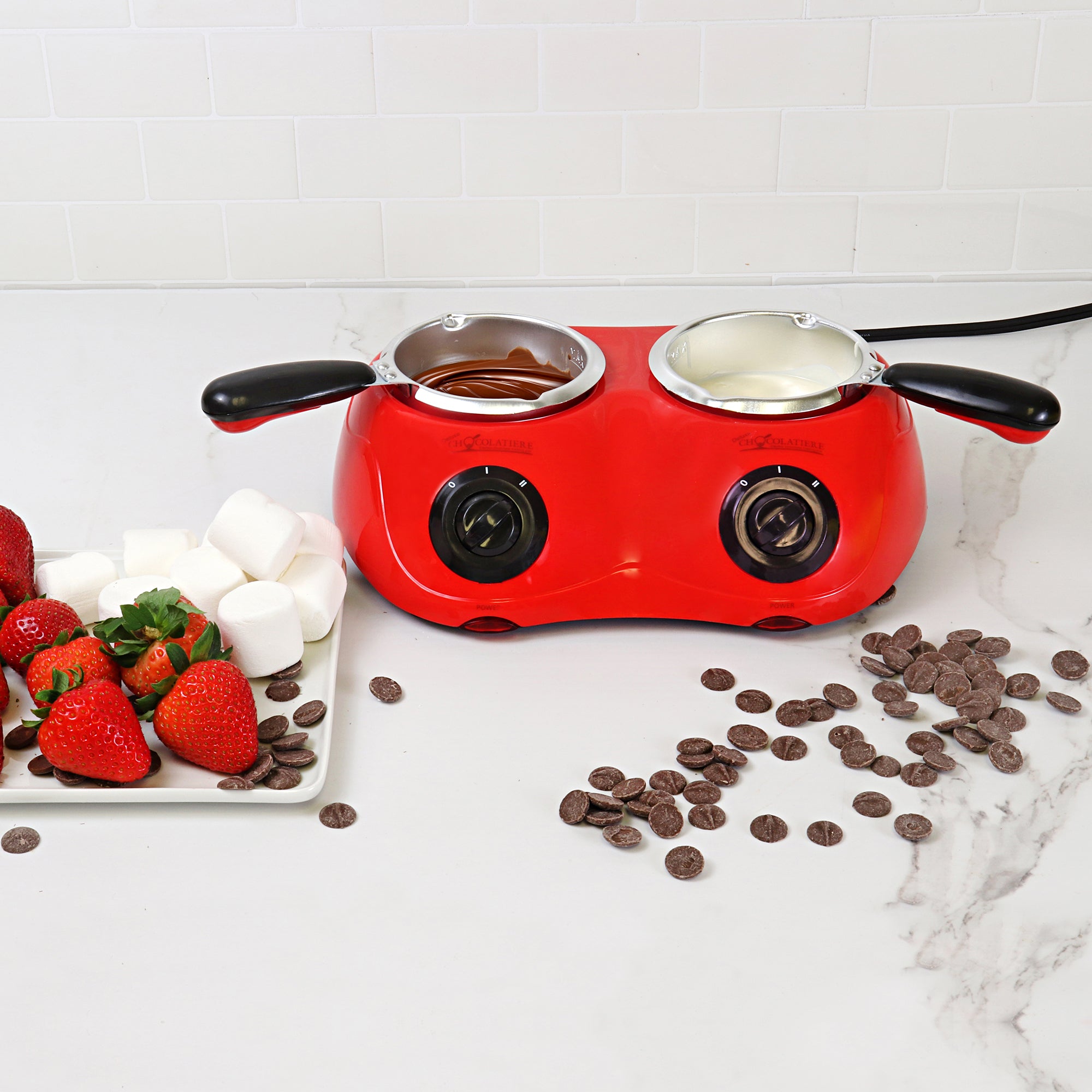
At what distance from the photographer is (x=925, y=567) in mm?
1028

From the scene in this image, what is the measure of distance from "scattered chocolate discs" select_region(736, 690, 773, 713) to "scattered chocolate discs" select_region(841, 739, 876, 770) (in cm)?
7

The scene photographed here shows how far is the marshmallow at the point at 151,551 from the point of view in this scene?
906mm

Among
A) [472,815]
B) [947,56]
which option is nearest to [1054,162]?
[947,56]

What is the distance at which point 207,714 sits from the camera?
76 centimetres

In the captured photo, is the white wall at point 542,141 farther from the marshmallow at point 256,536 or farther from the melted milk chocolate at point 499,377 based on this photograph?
the marshmallow at point 256,536

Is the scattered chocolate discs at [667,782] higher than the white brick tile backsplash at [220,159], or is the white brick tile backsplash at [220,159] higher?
the white brick tile backsplash at [220,159]

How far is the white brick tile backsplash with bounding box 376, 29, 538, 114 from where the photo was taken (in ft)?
4.57

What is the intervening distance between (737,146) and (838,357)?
0.58 metres

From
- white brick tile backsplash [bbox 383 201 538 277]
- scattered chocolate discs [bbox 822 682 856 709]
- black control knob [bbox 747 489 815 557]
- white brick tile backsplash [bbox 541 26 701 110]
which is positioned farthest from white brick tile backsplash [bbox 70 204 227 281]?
scattered chocolate discs [bbox 822 682 856 709]

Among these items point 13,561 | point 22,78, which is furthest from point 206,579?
point 22,78

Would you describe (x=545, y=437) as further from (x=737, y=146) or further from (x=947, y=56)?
(x=947, y=56)

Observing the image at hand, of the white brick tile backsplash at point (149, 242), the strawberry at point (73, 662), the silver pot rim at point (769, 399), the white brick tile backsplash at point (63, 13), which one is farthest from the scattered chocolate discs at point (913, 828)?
the white brick tile backsplash at point (63, 13)

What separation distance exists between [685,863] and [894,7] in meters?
1.08

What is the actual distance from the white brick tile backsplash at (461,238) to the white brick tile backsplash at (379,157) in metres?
0.02
